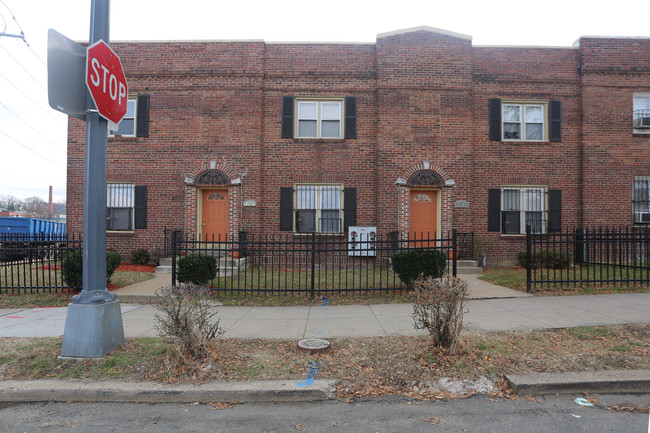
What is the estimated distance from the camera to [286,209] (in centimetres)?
1276

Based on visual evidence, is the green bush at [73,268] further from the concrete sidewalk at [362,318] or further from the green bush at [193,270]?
the green bush at [193,270]

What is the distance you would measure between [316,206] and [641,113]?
11511 millimetres

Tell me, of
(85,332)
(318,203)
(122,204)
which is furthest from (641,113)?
(122,204)

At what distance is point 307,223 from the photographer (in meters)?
12.9

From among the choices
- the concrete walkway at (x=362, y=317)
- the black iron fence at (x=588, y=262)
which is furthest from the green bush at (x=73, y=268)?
the black iron fence at (x=588, y=262)

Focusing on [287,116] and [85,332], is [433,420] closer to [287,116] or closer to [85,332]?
[85,332]

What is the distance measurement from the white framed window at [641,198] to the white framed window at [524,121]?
3.55 m

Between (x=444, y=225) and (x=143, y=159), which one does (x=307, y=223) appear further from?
(x=143, y=159)

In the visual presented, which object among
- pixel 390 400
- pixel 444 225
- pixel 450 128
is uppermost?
pixel 450 128

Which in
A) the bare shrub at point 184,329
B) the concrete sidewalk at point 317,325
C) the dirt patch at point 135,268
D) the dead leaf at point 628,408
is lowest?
the dead leaf at point 628,408

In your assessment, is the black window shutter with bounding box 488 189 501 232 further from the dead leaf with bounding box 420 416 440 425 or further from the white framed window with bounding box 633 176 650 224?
the dead leaf with bounding box 420 416 440 425

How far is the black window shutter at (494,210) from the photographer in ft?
42.4

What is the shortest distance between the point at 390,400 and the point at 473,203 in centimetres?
1043

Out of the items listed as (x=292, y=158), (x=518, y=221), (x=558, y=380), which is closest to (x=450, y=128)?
(x=518, y=221)
